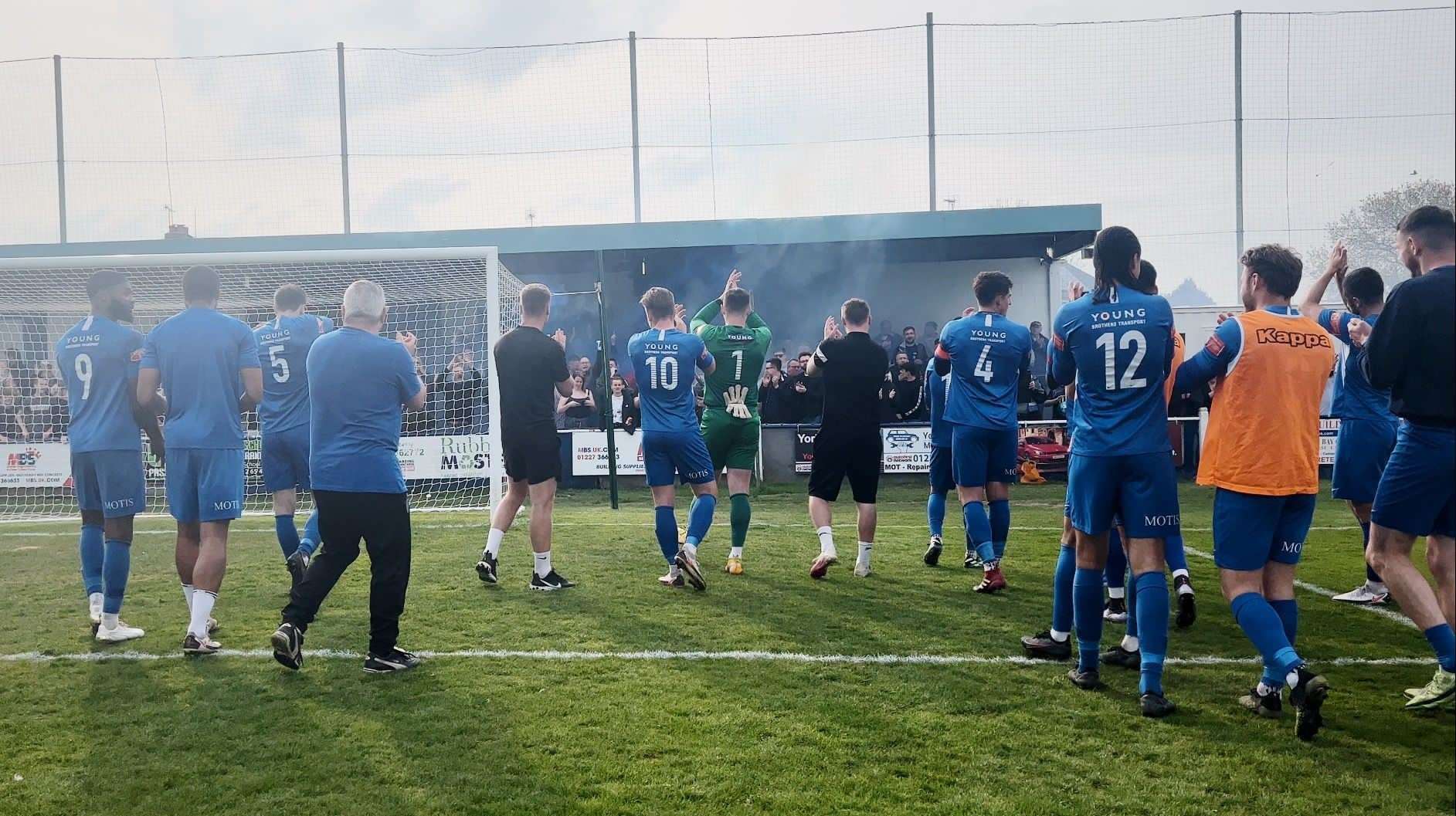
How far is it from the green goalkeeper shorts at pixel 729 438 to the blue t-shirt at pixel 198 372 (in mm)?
3336

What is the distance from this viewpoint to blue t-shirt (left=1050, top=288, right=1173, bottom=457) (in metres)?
4.36

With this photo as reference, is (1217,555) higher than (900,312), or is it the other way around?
(900,312)

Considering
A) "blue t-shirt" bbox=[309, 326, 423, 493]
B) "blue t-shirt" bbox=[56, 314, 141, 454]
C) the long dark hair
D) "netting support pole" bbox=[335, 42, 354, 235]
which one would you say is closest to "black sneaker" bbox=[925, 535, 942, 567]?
the long dark hair

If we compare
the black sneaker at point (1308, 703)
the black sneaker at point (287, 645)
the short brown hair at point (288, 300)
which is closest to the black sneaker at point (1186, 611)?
the black sneaker at point (1308, 703)

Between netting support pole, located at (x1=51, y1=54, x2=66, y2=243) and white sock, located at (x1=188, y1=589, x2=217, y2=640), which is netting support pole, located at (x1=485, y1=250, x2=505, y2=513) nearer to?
white sock, located at (x1=188, y1=589, x2=217, y2=640)

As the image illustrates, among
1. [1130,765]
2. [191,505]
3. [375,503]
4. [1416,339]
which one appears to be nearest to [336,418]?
[375,503]

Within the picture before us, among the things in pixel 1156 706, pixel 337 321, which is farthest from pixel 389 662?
pixel 337 321

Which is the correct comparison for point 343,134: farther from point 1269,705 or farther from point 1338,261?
point 1269,705

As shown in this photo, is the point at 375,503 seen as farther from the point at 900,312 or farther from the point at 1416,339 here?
the point at 900,312

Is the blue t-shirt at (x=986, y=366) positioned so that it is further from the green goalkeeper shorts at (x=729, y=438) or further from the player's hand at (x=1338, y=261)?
the player's hand at (x=1338, y=261)

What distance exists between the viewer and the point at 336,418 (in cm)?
497

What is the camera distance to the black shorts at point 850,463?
748cm

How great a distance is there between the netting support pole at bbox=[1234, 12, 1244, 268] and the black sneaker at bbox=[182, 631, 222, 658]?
14016mm

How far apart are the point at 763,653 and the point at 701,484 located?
2.17 metres
